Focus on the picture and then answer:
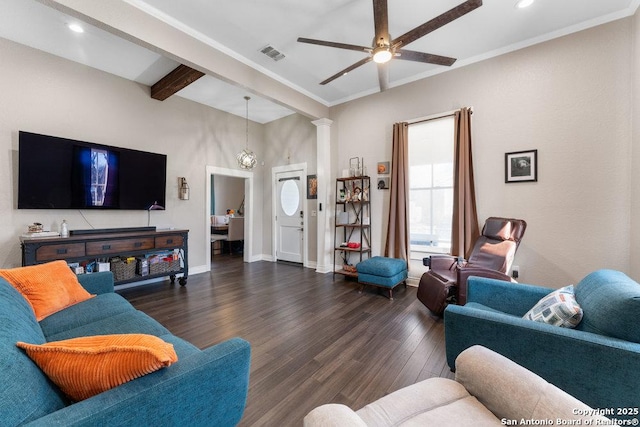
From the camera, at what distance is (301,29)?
3.09 metres

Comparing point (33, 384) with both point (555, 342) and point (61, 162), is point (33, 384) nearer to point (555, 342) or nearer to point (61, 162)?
point (555, 342)

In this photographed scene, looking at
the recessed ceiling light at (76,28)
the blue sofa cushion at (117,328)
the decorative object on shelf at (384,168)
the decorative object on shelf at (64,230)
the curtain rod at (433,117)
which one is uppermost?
the recessed ceiling light at (76,28)

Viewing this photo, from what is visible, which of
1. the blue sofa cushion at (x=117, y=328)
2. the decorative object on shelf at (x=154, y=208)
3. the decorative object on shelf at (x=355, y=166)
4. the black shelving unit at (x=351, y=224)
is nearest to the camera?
the blue sofa cushion at (x=117, y=328)

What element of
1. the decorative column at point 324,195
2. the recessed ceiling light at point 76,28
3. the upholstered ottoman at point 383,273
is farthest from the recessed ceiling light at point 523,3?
the recessed ceiling light at point 76,28

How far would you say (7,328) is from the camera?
0.92 metres

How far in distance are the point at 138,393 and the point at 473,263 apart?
3.39 meters

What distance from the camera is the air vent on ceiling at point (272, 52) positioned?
340 cm

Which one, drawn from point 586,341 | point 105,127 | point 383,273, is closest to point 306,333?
Answer: point 383,273

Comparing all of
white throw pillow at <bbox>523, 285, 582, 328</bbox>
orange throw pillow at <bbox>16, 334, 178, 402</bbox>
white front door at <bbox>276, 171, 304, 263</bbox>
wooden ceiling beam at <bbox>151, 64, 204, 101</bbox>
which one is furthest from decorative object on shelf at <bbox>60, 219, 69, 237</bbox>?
white throw pillow at <bbox>523, 285, 582, 328</bbox>

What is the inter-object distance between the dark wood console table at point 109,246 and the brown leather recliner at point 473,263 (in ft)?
12.1

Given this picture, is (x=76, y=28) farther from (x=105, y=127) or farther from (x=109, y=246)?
(x=109, y=246)

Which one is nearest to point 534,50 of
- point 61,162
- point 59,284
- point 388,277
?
point 388,277

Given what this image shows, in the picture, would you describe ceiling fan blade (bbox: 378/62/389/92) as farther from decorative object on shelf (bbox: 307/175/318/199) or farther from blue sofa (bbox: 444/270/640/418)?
decorative object on shelf (bbox: 307/175/318/199)

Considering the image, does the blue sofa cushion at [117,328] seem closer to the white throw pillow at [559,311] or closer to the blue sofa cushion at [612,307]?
the white throw pillow at [559,311]
